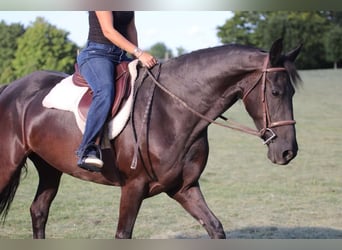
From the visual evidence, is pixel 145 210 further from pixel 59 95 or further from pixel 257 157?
pixel 257 157

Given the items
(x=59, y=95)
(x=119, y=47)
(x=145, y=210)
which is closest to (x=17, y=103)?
(x=59, y=95)

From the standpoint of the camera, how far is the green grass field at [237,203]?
6.24m

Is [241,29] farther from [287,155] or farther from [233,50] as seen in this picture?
[287,155]

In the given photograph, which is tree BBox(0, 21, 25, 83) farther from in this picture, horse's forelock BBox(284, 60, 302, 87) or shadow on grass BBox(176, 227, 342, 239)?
horse's forelock BBox(284, 60, 302, 87)

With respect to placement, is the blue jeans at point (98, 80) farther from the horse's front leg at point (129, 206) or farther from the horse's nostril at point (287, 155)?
the horse's nostril at point (287, 155)

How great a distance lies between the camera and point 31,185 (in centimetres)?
901

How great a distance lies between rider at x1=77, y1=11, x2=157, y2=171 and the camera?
376cm

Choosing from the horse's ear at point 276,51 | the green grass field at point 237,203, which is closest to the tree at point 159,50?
the green grass field at point 237,203

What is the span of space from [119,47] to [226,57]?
81 centimetres

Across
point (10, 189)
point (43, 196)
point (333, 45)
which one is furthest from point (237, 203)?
point (333, 45)

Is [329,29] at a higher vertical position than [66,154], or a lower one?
lower

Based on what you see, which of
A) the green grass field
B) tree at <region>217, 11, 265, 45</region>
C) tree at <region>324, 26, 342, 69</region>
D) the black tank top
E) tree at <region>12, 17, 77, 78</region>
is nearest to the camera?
the black tank top

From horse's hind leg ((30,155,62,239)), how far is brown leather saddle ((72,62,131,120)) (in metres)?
1.05

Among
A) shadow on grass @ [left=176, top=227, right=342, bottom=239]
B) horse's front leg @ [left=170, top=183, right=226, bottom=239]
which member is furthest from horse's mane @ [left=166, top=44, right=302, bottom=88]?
shadow on grass @ [left=176, top=227, right=342, bottom=239]
